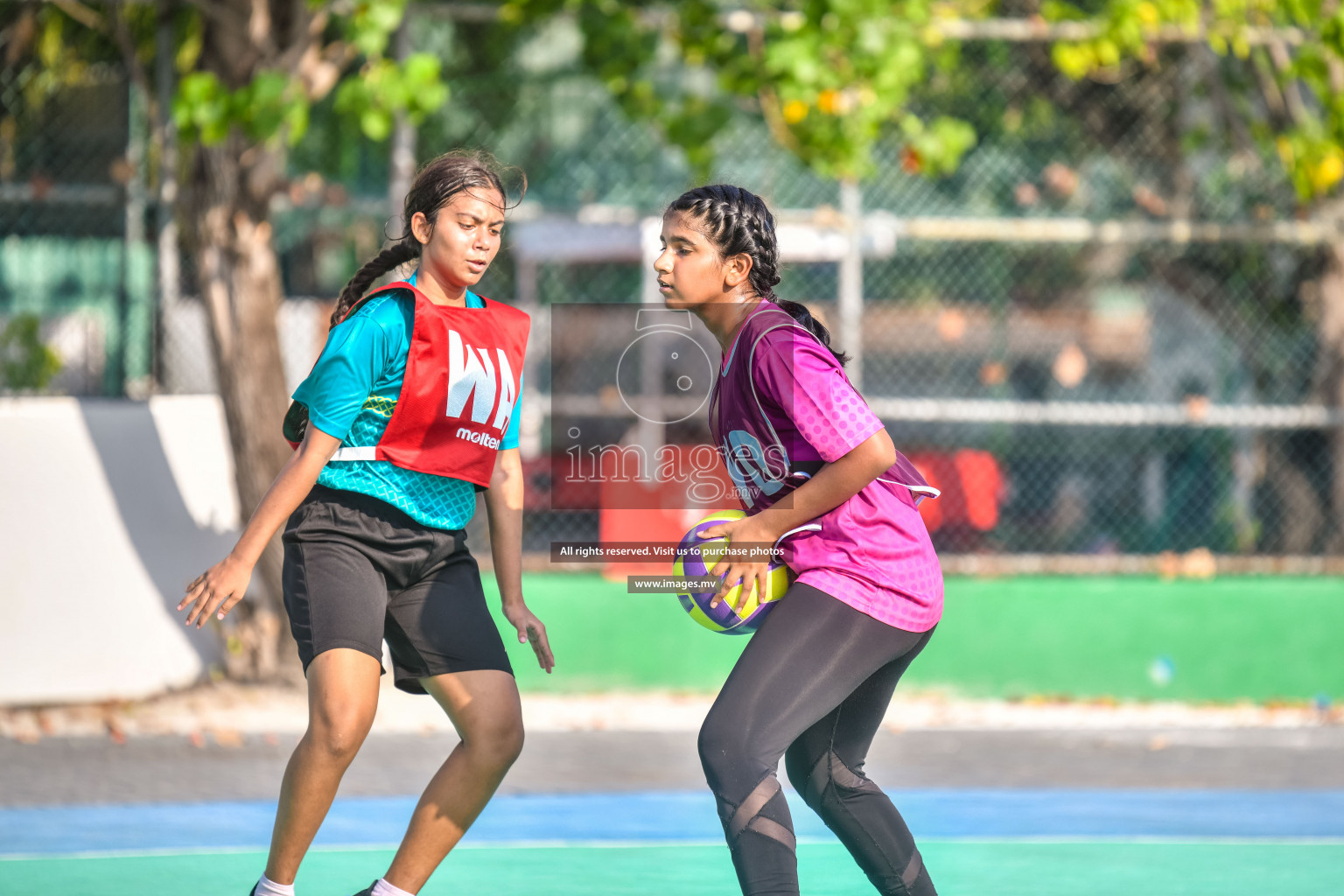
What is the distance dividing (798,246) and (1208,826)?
442 centimetres

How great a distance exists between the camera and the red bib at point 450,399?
3895 mm

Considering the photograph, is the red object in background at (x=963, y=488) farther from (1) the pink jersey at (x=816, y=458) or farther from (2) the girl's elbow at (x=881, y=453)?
(2) the girl's elbow at (x=881, y=453)

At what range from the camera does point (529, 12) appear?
883cm

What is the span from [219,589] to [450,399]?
72 cm

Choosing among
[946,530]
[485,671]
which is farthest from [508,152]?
[485,671]

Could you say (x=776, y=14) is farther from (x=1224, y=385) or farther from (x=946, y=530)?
(x=1224, y=385)

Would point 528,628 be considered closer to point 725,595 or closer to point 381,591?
point 381,591

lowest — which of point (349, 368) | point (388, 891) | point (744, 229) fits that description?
point (388, 891)

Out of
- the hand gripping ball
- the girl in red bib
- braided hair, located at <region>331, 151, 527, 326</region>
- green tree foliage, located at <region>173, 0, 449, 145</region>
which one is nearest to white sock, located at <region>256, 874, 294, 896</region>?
the girl in red bib

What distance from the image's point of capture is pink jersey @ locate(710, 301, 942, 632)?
346 centimetres

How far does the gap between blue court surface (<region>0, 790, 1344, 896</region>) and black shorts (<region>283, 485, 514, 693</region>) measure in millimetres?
1380

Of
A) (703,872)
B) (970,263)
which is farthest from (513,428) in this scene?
(970,263)

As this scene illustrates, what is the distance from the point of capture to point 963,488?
32.3 ft

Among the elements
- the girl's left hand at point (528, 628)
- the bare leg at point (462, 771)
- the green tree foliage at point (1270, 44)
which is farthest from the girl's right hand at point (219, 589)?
the green tree foliage at point (1270, 44)
